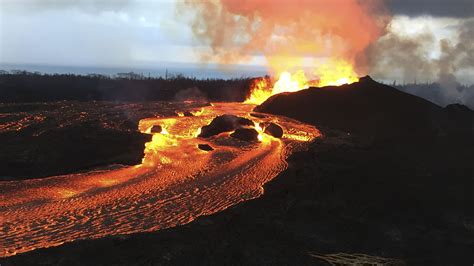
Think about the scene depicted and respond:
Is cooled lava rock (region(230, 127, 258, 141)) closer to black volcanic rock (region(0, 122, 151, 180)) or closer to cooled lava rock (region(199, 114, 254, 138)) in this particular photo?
cooled lava rock (region(199, 114, 254, 138))

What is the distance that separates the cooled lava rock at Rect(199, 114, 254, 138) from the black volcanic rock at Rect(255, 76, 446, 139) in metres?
13.2

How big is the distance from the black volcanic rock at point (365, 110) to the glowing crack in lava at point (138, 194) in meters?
18.8

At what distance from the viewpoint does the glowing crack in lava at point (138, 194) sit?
67.3 ft

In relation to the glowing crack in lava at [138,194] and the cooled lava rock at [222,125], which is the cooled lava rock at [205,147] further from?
the cooled lava rock at [222,125]

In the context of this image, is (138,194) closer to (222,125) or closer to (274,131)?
(222,125)

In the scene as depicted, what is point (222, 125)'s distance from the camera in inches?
1973

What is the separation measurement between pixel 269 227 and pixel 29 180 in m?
16.7

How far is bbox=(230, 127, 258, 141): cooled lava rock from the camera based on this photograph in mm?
46406

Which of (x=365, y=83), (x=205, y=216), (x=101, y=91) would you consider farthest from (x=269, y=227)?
(x=101, y=91)

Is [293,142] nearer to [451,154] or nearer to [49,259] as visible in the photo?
[451,154]

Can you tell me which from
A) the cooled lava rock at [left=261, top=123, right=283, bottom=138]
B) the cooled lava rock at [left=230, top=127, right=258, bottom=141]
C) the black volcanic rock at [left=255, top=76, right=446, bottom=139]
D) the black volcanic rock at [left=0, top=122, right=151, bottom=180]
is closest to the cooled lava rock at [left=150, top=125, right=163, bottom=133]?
the black volcanic rock at [left=0, top=122, right=151, bottom=180]

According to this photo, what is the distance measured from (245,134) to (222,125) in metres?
4.25

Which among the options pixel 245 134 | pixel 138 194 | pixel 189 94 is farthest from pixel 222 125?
pixel 189 94

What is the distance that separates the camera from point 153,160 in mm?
35438
